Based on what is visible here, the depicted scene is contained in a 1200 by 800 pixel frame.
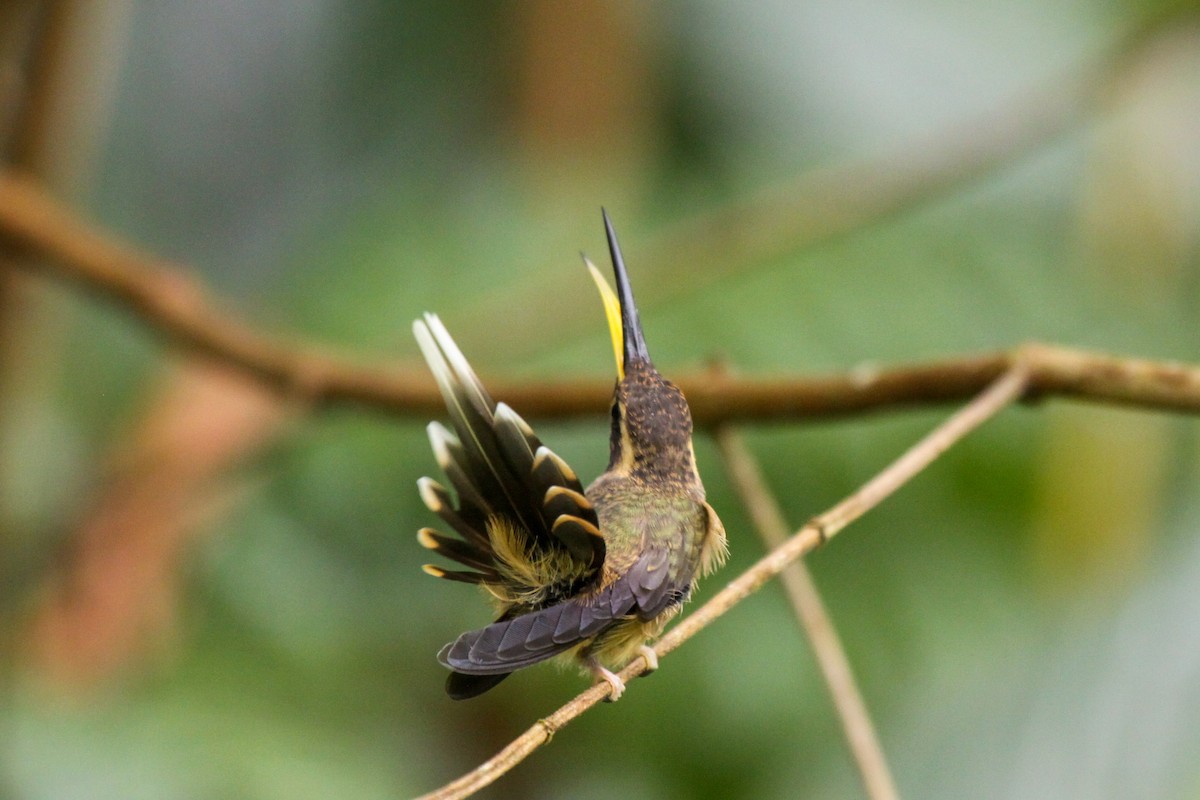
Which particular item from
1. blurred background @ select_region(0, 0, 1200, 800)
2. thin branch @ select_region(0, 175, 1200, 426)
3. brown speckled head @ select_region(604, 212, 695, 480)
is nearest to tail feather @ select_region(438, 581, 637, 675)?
brown speckled head @ select_region(604, 212, 695, 480)

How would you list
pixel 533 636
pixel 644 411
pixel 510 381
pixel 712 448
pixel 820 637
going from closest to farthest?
pixel 533 636 < pixel 644 411 < pixel 820 637 < pixel 510 381 < pixel 712 448

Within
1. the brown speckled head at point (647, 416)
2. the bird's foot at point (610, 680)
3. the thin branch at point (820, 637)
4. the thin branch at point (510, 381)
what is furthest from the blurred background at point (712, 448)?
the bird's foot at point (610, 680)

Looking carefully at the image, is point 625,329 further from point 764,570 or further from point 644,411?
point 764,570

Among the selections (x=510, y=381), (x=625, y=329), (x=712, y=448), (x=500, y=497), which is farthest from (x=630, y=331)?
(x=712, y=448)

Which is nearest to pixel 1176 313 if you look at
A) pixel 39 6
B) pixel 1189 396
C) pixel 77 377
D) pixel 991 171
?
pixel 991 171

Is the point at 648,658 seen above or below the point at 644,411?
below

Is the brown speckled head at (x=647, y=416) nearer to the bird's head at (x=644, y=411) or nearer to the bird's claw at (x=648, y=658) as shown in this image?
the bird's head at (x=644, y=411)

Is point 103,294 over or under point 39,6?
under

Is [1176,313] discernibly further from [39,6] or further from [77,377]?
[77,377]
